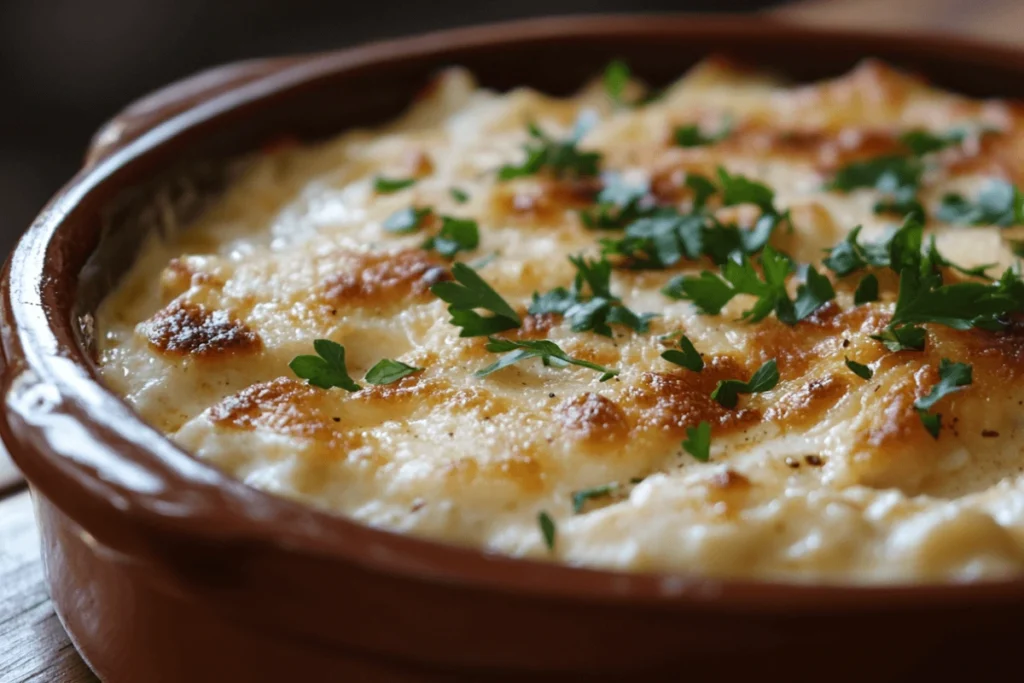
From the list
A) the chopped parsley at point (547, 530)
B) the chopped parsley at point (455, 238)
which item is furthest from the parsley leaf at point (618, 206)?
the chopped parsley at point (547, 530)

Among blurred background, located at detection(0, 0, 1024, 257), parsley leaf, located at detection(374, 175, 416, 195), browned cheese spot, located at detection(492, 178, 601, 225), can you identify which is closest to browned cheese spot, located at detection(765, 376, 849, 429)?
browned cheese spot, located at detection(492, 178, 601, 225)

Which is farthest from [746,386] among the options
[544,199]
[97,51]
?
[97,51]

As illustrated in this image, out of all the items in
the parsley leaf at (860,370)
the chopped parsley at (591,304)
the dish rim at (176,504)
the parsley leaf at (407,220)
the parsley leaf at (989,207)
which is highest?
the dish rim at (176,504)

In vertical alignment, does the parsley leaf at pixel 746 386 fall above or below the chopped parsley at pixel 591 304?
below

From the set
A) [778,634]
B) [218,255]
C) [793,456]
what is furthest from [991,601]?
[218,255]

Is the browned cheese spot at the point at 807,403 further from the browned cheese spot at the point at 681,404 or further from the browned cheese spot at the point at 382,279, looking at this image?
the browned cheese spot at the point at 382,279

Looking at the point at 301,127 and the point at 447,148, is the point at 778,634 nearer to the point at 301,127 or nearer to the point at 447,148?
the point at 447,148

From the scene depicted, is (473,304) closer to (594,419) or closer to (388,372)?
(388,372)
